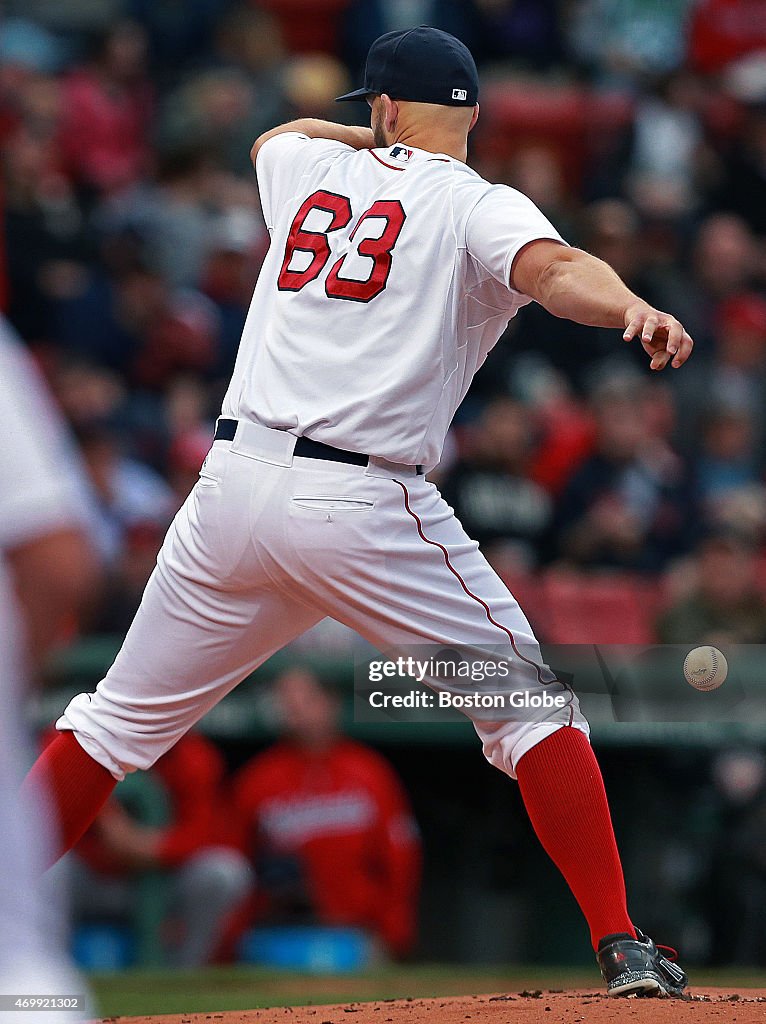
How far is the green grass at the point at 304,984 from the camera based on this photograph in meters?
4.73

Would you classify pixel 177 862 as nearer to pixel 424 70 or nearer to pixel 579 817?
pixel 579 817

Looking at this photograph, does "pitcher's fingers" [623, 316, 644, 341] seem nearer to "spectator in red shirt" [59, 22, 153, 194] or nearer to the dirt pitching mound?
the dirt pitching mound

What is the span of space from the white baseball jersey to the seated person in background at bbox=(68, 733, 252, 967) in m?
3.06

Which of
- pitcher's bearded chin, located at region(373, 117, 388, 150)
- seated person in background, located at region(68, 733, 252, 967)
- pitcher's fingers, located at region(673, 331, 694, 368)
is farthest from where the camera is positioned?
seated person in background, located at region(68, 733, 252, 967)

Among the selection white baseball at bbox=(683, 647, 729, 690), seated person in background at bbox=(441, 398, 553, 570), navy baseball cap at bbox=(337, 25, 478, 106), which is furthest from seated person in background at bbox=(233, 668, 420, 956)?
navy baseball cap at bbox=(337, 25, 478, 106)

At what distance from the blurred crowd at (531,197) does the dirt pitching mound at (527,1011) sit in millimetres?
3090

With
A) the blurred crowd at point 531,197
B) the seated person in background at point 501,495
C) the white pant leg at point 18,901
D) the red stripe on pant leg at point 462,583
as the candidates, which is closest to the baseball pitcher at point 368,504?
the red stripe on pant leg at point 462,583

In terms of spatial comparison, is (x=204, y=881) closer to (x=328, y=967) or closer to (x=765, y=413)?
(x=328, y=967)

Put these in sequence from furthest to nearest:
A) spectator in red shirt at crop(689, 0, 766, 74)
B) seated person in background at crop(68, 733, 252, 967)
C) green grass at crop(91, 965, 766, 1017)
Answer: spectator in red shirt at crop(689, 0, 766, 74), seated person in background at crop(68, 733, 252, 967), green grass at crop(91, 965, 766, 1017)

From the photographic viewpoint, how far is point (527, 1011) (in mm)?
3457

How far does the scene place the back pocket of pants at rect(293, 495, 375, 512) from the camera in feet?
10.8

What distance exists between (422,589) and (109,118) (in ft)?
22.6

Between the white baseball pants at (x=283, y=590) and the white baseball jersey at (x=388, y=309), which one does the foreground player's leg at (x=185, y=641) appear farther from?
the white baseball jersey at (x=388, y=309)
